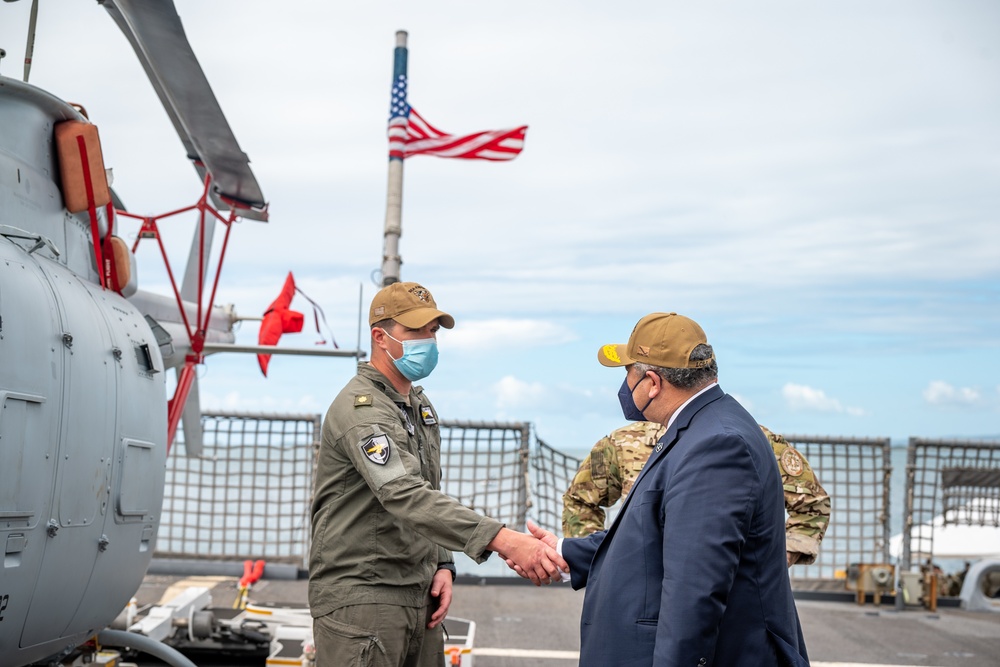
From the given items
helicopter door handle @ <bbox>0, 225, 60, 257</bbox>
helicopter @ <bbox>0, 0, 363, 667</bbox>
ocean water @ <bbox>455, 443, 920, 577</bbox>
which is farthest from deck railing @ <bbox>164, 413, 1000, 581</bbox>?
helicopter door handle @ <bbox>0, 225, 60, 257</bbox>

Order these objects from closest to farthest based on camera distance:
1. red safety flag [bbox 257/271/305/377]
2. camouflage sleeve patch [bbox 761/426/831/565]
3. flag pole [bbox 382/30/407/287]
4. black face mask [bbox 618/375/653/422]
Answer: black face mask [bbox 618/375/653/422], camouflage sleeve patch [bbox 761/426/831/565], flag pole [bbox 382/30/407/287], red safety flag [bbox 257/271/305/377]

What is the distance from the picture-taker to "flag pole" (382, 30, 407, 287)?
7949mm

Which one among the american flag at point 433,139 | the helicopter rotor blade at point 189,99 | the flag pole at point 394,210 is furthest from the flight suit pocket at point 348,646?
the american flag at point 433,139

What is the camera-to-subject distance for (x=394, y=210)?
8.22 metres

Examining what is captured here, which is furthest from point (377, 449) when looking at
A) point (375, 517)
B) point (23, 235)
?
point (23, 235)

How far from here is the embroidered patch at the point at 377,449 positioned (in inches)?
126

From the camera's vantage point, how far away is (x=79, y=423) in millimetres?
3754

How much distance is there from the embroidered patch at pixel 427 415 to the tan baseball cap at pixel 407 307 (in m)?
0.34

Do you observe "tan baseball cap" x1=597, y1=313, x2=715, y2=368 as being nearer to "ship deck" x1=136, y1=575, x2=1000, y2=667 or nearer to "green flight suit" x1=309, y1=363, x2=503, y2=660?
"green flight suit" x1=309, y1=363, x2=503, y2=660

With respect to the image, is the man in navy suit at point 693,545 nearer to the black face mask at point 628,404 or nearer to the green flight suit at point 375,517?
the black face mask at point 628,404

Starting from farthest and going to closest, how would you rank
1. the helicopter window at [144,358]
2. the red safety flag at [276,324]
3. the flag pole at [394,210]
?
1. the red safety flag at [276,324]
2. the flag pole at [394,210]
3. the helicopter window at [144,358]

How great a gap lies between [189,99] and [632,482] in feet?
9.70

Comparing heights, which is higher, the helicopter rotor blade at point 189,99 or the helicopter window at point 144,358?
the helicopter rotor blade at point 189,99

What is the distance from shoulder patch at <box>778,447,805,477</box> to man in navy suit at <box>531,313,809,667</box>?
1779 millimetres
